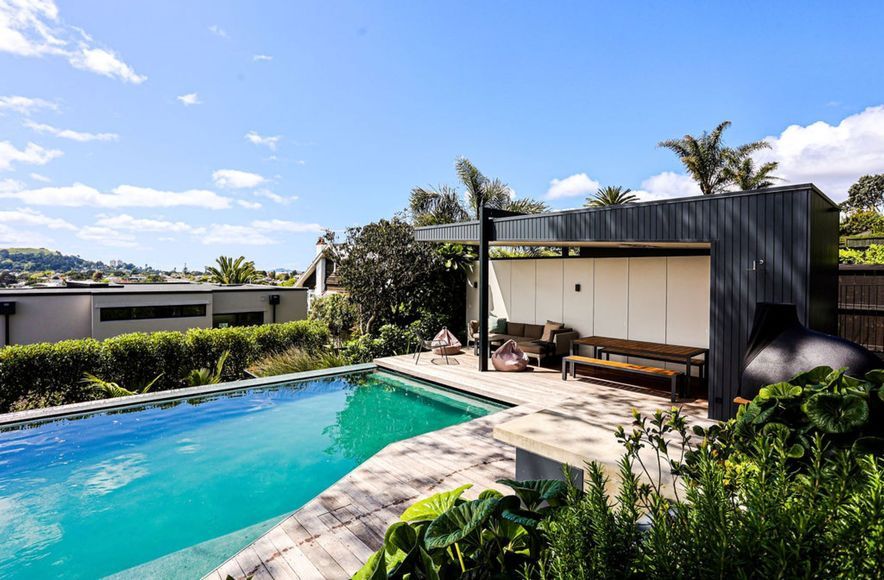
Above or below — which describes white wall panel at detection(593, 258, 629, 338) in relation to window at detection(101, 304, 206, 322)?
above

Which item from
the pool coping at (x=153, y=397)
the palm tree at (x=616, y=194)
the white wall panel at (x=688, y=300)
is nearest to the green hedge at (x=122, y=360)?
the pool coping at (x=153, y=397)

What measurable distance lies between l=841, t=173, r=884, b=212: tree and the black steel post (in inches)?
1595

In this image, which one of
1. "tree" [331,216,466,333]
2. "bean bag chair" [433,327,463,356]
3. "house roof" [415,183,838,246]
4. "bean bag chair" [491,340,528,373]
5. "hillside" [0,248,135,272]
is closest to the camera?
"house roof" [415,183,838,246]

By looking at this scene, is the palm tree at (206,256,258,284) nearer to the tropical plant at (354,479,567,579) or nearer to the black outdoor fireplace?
the black outdoor fireplace

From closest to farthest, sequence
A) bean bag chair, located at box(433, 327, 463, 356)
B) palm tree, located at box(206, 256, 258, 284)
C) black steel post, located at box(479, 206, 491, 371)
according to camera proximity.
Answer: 1. black steel post, located at box(479, 206, 491, 371)
2. bean bag chair, located at box(433, 327, 463, 356)
3. palm tree, located at box(206, 256, 258, 284)

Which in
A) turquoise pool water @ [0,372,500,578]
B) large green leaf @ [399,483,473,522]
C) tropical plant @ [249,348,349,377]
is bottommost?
turquoise pool water @ [0,372,500,578]

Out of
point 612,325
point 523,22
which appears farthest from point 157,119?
point 612,325

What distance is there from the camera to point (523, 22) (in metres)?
10.2

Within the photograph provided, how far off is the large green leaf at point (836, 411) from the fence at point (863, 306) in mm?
8076

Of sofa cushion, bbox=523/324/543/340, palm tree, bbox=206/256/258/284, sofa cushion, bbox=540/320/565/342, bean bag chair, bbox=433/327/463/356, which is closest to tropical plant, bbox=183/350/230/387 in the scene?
bean bag chair, bbox=433/327/463/356

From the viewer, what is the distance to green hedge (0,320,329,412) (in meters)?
7.94

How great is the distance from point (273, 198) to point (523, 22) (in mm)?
41209

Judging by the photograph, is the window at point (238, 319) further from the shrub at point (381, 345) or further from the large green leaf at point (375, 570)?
the large green leaf at point (375, 570)

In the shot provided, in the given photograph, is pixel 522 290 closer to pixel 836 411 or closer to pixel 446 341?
pixel 446 341
